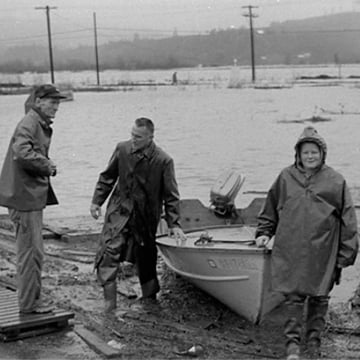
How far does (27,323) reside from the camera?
725 centimetres

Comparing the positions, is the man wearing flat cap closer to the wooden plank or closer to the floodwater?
the wooden plank

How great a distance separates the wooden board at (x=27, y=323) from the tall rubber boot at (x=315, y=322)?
6.59 ft

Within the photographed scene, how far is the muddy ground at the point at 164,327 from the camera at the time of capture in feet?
23.0

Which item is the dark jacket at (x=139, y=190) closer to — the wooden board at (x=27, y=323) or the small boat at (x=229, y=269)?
the small boat at (x=229, y=269)

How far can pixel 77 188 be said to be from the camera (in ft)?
65.8

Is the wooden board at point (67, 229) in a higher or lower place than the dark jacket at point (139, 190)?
lower

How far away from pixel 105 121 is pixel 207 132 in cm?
946

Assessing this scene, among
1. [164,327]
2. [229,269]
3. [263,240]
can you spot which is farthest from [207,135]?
[263,240]

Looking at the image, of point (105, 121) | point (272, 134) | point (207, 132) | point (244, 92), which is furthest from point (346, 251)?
point (244, 92)

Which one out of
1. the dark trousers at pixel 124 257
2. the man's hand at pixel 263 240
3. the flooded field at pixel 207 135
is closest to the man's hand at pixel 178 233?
the dark trousers at pixel 124 257

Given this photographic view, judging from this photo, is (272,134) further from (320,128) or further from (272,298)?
(272,298)

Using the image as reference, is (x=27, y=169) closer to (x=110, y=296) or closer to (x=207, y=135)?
(x=110, y=296)

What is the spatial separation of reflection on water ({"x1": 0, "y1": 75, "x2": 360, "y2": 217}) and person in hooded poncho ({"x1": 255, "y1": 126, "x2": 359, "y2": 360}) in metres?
9.35

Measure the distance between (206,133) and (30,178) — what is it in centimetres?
2927
